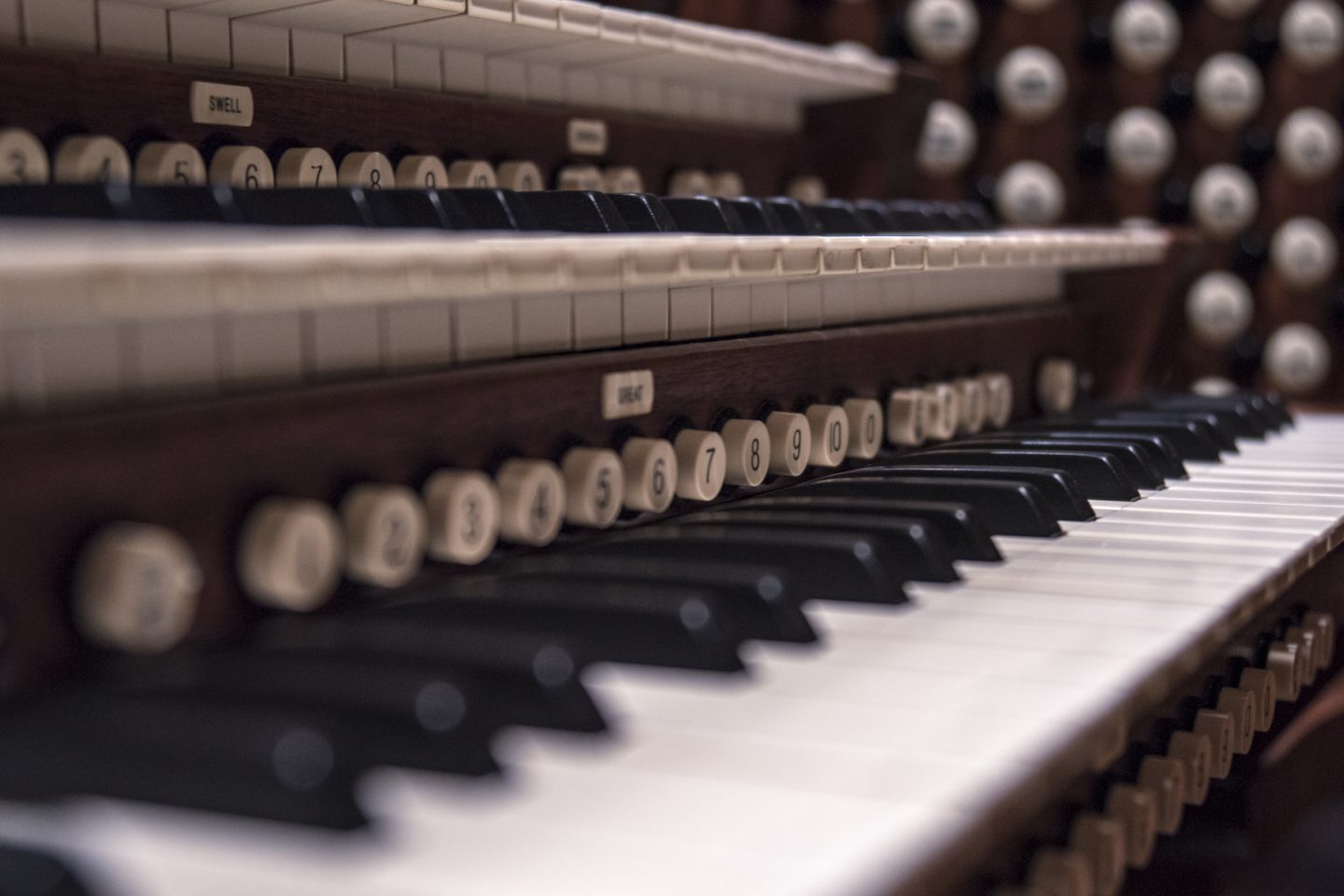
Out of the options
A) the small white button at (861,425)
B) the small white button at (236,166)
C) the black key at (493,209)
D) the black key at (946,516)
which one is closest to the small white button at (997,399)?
the small white button at (861,425)

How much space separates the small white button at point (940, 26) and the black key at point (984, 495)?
1.82 metres

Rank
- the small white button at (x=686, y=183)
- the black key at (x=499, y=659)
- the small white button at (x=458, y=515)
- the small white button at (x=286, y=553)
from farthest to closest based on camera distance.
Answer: the small white button at (x=686, y=183), the small white button at (x=458, y=515), the small white button at (x=286, y=553), the black key at (x=499, y=659)

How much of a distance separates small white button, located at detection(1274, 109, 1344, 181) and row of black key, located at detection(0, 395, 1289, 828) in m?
1.85

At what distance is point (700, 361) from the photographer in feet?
4.49

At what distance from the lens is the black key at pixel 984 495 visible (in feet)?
4.53

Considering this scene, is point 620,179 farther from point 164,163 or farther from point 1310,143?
point 1310,143

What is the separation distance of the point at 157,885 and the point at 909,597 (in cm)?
67

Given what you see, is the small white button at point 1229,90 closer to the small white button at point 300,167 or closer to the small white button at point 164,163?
the small white button at point 300,167

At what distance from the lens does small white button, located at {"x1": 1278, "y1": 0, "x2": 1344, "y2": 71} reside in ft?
9.62

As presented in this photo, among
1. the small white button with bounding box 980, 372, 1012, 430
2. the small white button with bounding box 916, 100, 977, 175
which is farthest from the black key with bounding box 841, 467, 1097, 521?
the small white button with bounding box 916, 100, 977, 175

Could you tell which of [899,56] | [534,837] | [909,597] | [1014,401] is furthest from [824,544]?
[899,56]

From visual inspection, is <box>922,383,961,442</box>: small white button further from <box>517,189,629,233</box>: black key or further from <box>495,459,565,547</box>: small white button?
<box>495,459,565,547</box>: small white button

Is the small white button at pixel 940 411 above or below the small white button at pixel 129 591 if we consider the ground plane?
below

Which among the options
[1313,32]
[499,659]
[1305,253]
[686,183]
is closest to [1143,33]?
[1313,32]
